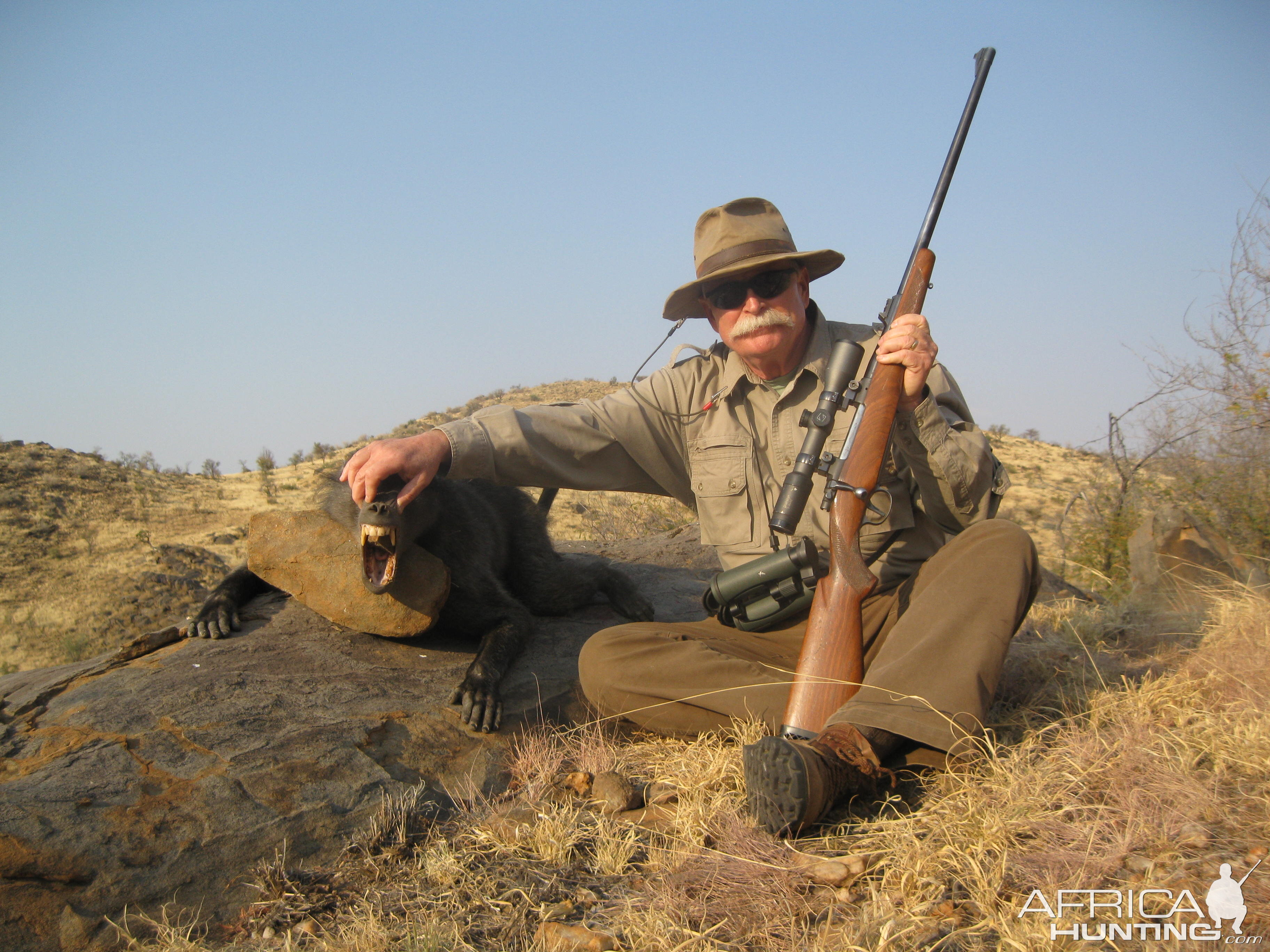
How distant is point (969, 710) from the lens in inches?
96.7

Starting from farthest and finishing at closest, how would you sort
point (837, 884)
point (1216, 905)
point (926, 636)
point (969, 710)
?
1. point (926, 636)
2. point (969, 710)
3. point (837, 884)
4. point (1216, 905)

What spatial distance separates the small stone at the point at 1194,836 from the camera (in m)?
1.97

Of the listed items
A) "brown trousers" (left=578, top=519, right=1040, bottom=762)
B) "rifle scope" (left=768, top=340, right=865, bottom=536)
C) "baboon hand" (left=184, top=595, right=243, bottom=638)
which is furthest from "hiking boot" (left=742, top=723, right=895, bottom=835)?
"baboon hand" (left=184, top=595, right=243, bottom=638)

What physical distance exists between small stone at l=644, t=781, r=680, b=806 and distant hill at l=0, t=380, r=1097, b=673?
9.72 feet

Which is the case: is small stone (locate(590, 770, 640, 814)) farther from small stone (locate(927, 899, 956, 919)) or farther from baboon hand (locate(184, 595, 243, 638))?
baboon hand (locate(184, 595, 243, 638))

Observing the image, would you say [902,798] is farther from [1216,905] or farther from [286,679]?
[286,679]

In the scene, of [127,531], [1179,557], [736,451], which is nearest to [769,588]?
[736,451]

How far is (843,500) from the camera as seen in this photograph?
2.85 m

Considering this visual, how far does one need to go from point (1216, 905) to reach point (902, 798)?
86 cm

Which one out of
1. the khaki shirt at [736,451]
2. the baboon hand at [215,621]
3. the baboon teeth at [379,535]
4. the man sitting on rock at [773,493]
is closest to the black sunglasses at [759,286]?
the man sitting on rock at [773,493]

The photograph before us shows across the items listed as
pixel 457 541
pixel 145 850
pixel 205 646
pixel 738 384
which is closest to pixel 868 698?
pixel 738 384

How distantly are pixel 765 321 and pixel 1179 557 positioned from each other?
4.46 meters

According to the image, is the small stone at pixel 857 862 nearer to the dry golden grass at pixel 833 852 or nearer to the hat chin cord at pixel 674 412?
the dry golden grass at pixel 833 852

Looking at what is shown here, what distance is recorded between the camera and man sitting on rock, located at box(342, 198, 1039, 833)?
246 cm
